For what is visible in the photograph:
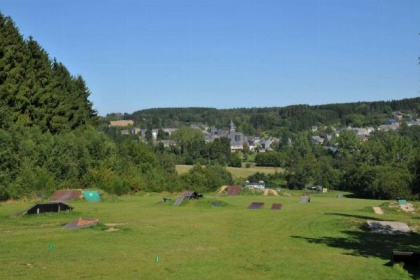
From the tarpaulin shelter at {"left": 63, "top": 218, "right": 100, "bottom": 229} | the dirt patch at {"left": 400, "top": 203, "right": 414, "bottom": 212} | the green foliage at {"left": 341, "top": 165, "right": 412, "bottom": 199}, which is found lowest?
the green foliage at {"left": 341, "top": 165, "right": 412, "bottom": 199}

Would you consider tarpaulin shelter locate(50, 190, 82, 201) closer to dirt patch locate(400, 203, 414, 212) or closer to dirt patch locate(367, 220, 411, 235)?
dirt patch locate(367, 220, 411, 235)

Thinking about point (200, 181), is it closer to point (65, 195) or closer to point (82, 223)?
point (65, 195)

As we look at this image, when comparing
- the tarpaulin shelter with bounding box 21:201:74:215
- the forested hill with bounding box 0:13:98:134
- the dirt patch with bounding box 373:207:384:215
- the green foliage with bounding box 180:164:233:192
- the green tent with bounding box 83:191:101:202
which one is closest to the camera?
the tarpaulin shelter with bounding box 21:201:74:215

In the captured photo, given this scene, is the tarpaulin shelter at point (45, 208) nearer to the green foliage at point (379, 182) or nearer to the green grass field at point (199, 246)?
the green grass field at point (199, 246)

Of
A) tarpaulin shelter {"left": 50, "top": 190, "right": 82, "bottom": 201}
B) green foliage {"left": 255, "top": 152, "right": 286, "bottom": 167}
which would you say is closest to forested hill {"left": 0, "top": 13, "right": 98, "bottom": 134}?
tarpaulin shelter {"left": 50, "top": 190, "right": 82, "bottom": 201}

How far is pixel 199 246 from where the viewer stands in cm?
2389

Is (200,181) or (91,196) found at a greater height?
(91,196)

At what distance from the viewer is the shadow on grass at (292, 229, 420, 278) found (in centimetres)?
2466

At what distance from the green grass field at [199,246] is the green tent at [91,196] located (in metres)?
8.41

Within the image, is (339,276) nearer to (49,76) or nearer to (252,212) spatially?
(252,212)

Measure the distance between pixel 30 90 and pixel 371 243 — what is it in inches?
1676

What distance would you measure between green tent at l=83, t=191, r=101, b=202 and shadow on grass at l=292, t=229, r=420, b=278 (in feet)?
80.6

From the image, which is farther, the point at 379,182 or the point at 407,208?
the point at 379,182

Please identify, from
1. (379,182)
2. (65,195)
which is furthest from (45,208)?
(379,182)
